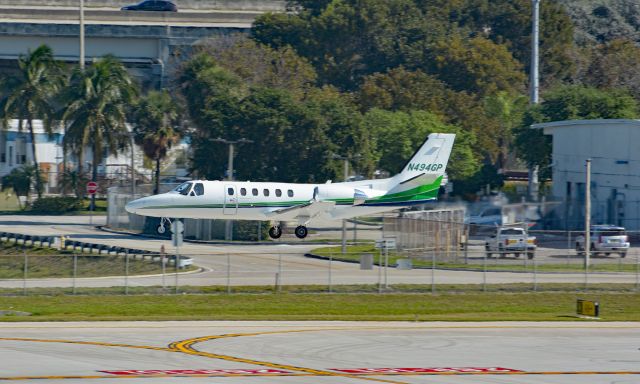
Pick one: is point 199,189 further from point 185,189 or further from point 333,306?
point 333,306

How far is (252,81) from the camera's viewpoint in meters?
119

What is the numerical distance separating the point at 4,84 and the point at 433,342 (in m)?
72.5

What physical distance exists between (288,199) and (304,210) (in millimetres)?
1118

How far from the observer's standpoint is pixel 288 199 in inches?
2386

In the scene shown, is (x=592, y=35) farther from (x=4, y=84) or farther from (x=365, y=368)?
(x=365, y=368)

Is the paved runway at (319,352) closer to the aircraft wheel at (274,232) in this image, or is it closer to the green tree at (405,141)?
the aircraft wheel at (274,232)

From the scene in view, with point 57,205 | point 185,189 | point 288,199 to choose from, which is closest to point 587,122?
point 288,199

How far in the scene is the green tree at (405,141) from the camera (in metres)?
106

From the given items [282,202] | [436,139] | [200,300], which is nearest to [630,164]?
[436,139]

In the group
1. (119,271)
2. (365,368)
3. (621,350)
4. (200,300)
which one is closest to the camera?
(365,368)

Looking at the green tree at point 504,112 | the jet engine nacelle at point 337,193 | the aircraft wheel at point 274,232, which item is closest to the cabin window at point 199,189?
the aircraft wheel at point 274,232

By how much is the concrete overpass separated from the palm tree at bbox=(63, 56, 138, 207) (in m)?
28.6

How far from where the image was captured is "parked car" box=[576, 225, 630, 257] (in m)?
71.4

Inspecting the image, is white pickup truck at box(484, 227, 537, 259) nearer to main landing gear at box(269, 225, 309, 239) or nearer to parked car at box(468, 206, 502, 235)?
parked car at box(468, 206, 502, 235)
